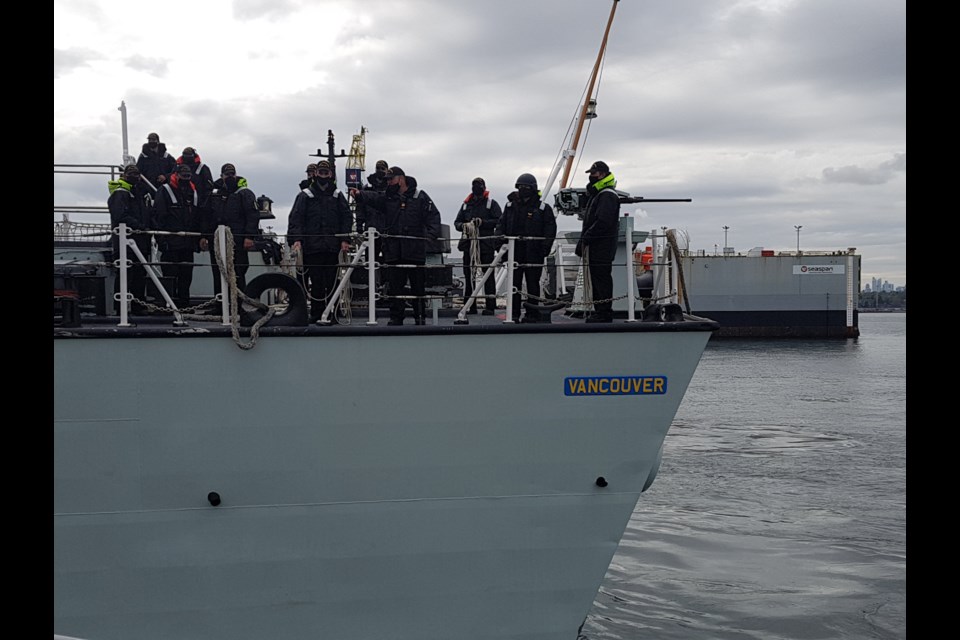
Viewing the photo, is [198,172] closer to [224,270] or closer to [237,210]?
[237,210]

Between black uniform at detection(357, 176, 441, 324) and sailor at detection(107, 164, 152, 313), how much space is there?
2430 mm

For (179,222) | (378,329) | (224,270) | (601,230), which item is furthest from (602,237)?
(179,222)

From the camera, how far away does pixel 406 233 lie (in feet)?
24.9

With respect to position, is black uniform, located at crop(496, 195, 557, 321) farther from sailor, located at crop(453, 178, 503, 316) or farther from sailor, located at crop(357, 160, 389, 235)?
sailor, located at crop(357, 160, 389, 235)

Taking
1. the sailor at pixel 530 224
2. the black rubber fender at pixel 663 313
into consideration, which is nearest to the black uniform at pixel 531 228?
the sailor at pixel 530 224

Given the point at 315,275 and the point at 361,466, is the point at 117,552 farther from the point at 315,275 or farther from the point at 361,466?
the point at 315,275

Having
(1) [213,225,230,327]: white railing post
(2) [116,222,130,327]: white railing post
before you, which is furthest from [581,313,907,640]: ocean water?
(2) [116,222,130,327]: white railing post

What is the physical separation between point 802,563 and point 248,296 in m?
9.23

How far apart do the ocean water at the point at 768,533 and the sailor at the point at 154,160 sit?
772cm

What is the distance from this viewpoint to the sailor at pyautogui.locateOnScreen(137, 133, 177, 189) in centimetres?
1020

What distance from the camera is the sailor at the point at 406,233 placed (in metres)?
7.45

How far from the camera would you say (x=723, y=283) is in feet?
194
